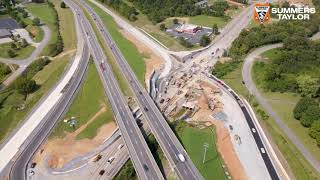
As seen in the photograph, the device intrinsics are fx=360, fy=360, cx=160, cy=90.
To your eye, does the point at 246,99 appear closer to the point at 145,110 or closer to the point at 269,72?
the point at 269,72

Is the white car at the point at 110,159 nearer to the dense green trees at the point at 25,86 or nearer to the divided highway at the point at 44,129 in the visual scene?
the divided highway at the point at 44,129

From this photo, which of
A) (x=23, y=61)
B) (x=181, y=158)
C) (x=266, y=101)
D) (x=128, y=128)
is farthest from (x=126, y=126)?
(x=23, y=61)

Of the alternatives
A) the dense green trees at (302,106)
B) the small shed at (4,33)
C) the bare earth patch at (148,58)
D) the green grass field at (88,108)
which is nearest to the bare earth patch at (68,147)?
the green grass field at (88,108)

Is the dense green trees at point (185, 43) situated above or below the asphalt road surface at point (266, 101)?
above

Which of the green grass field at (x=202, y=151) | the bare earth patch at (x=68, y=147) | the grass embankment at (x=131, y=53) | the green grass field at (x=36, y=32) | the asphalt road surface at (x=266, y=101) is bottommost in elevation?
the green grass field at (x=202, y=151)

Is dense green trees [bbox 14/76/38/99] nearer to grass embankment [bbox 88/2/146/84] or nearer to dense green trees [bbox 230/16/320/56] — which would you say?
grass embankment [bbox 88/2/146/84]

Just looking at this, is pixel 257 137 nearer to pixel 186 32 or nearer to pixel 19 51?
pixel 186 32
